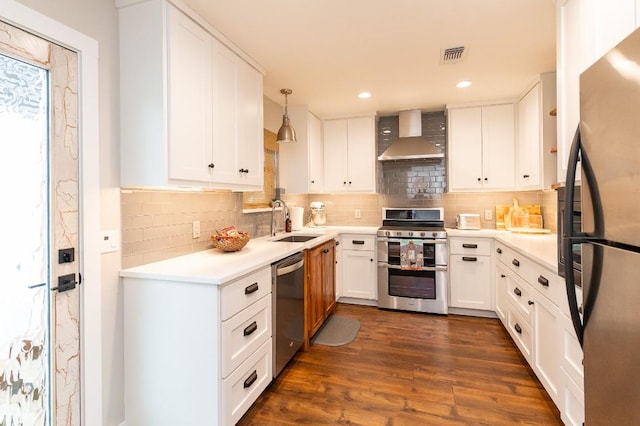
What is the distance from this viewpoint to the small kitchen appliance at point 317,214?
4246 millimetres

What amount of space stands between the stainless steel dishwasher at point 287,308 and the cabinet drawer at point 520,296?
1708 millimetres

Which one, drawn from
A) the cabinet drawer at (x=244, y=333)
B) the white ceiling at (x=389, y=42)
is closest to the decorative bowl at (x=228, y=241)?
the cabinet drawer at (x=244, y=333)

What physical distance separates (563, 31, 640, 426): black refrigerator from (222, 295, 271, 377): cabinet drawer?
4.85ft

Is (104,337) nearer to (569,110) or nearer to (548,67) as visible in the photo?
(569,110)

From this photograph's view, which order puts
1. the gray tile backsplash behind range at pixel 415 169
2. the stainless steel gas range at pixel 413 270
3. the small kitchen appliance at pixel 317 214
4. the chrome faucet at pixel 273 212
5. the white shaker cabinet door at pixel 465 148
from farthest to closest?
the small kitchen appliance at pixel 317 214 → the gray tile backsplash behind range at pixel 415 169 → the white shaker cabinet door at pixel 465 148 → the stainless steel gas range at pixel 413 270 → the chrome faucet at pixel 273 212

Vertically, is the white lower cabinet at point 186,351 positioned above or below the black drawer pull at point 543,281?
below

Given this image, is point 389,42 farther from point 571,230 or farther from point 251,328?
point 251,328

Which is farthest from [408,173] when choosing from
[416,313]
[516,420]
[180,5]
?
[180,5]

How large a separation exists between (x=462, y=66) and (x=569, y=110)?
4.07 feet

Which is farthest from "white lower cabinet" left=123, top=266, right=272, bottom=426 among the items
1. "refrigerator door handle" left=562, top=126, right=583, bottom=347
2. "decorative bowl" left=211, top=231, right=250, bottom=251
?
"refrigerator door handle" left=562, top=126, right=583, bottom=347

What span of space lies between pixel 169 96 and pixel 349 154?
107 inches

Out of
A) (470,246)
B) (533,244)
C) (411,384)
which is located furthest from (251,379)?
(470,246)

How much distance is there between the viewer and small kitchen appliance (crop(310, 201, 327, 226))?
4.25m

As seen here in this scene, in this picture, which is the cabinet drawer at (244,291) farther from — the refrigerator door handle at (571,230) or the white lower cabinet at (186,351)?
the refrigerator door handle at (571,230)
